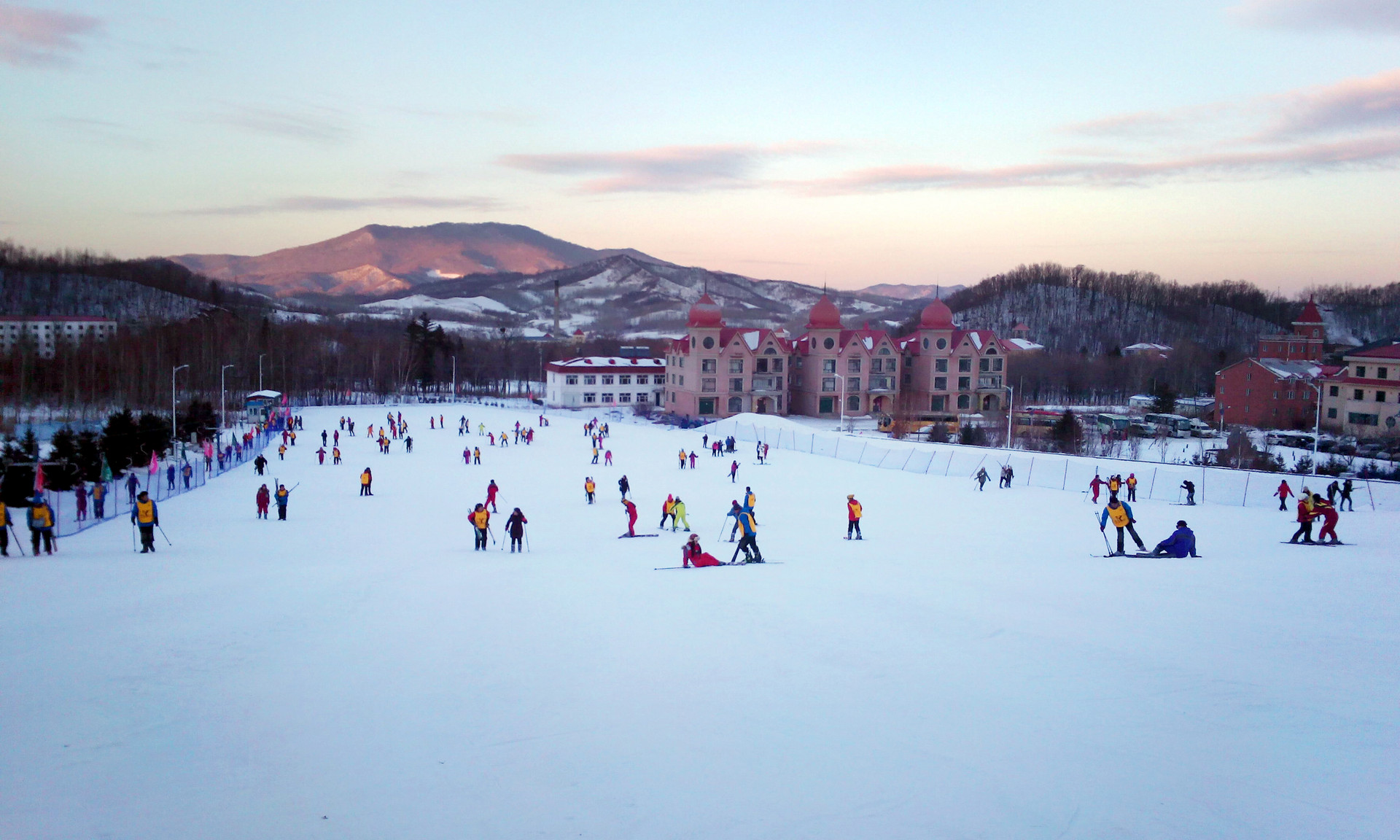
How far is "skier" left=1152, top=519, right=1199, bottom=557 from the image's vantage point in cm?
1670

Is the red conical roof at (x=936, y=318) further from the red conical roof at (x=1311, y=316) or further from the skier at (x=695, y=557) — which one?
the skier at (x=695, y=557)

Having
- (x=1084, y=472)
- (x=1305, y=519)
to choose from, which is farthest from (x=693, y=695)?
(x=1084, y=472)

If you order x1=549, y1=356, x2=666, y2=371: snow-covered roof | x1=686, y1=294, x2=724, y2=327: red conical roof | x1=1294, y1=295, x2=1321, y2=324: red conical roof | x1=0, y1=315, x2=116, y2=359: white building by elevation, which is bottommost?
x1=549, y1=356, x2=666, y2=371: snow-covered roof

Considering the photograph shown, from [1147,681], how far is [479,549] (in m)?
12.8

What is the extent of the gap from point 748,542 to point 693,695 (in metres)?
7.81

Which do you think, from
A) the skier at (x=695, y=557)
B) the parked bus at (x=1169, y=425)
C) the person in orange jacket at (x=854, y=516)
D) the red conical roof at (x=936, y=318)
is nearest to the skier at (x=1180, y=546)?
the person in orange jacket at (x=854, y=516)

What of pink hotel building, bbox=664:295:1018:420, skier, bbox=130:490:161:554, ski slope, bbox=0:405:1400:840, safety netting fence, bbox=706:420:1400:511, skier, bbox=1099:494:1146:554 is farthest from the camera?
pink hotel building, bbox=664:295:1018:420

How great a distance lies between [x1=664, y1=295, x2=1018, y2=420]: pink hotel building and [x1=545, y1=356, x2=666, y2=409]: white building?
7.61 meters

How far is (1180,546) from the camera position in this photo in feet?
54.9

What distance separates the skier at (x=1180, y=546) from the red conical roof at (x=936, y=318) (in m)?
52.7

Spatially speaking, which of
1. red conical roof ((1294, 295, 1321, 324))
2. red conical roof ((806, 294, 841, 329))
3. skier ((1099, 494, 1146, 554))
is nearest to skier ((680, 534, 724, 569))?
skier ((1099, 494, 1146, 554))

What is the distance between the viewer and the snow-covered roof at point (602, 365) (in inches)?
2921

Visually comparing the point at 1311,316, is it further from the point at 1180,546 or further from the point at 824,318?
the point at 1180,546

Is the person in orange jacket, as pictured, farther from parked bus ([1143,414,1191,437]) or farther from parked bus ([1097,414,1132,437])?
parked bus ([1143,414,1191,437])
